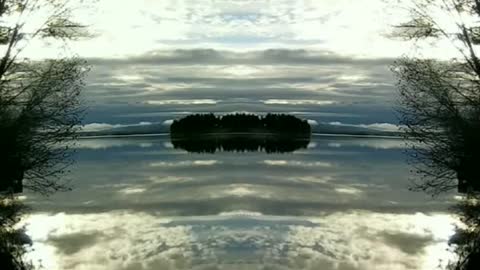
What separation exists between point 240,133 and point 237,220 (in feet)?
22.9

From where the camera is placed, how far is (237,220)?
12992 mm

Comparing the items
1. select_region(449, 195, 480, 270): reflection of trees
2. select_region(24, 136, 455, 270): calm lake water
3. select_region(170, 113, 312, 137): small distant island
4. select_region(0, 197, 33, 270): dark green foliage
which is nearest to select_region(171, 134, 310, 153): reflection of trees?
select_region(170, 113, 312, 137): small distant island

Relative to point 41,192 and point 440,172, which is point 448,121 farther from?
point 41,192

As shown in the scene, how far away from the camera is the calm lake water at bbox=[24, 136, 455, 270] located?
12.3 m

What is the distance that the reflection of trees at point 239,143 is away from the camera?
19.6 meters

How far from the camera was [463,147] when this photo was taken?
70.9 feet

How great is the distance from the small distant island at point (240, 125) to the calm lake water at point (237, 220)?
1.22 metres

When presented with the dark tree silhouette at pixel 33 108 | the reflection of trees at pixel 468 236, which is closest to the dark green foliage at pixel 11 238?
the dark tree silhouette at pixel 33 108

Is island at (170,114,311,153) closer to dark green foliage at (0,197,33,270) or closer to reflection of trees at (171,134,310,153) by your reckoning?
reflection of trees at (171,134,310,153)

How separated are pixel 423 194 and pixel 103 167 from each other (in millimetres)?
16177

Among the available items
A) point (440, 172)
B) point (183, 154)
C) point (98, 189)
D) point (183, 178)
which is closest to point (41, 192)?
point (98, 189)

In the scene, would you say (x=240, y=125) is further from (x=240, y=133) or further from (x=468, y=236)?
(x=468, y=236)

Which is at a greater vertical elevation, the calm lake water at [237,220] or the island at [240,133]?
the island at [240,133]

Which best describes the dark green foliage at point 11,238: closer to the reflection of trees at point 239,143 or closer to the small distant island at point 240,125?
the reflection of trees at point 239,143
